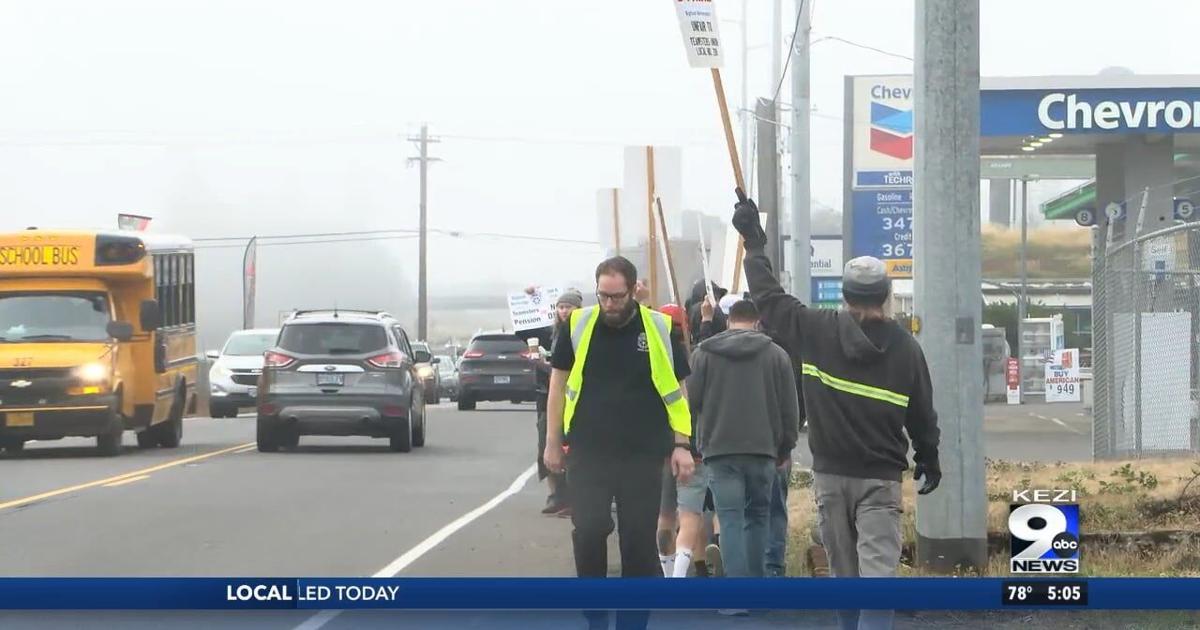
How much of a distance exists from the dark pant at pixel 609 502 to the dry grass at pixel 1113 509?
9.27 feet

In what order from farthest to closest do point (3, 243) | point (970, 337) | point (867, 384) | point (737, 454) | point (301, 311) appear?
1. point (3, 243)
2. point (301, 311)
3. point (970, 337)
4. point (737, 454)
5. point (867, 384)

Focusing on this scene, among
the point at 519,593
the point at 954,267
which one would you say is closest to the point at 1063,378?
the point at 954,267

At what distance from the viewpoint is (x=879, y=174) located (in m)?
36.3

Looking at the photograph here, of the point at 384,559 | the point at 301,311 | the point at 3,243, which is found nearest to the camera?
the point at 301,311

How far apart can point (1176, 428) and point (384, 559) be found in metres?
6.83

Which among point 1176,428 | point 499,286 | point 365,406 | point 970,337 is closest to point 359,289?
point 499,286

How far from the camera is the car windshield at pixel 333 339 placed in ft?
67.2

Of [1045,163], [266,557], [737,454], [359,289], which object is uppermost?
[1045,163]

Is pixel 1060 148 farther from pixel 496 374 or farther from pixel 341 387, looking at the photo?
pixel 341 387

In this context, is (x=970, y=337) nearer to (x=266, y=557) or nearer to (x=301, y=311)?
(x=301, y=311)

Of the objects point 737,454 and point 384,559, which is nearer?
point 737,454

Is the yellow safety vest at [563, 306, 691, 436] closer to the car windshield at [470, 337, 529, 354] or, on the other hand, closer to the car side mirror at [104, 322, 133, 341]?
the car side mirror at [104, 322, 133, 341]

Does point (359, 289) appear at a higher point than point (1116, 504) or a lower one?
higher

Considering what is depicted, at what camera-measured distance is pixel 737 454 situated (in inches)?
383
